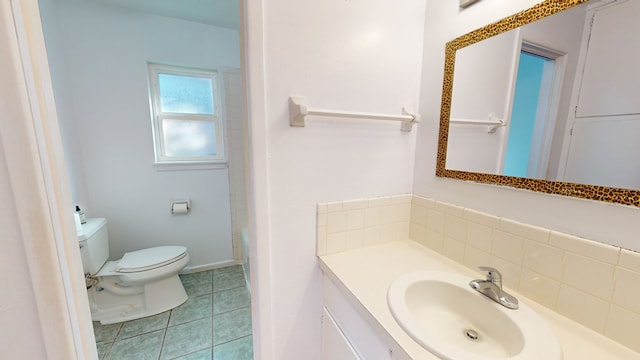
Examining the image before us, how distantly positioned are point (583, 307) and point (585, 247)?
0.17m

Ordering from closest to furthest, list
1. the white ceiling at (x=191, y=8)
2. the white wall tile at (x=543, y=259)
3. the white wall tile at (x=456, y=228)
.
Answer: the white wall tile at (x=543, y=259), the white wall tile at (x=456, y=228), the white ceiling at (x=191, y=8)

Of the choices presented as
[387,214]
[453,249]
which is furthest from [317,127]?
[453,249]

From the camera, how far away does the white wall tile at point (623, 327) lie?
1.79ft

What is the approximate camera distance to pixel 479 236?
86 cm

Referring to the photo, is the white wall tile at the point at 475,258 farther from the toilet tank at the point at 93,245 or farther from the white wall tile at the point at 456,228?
the toilet tank at the point at 93,245

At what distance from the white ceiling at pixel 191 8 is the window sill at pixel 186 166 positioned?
1.25m

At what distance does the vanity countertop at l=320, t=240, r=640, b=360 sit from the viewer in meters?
0.55

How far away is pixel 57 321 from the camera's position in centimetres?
68

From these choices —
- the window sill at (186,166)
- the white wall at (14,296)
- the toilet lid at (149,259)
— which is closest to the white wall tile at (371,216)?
the white wall at (14,296)

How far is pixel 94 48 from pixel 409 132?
7.94ft

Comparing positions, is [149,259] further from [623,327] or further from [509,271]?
[623,327]

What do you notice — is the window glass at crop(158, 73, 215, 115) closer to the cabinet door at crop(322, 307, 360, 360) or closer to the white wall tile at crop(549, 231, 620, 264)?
the cabinet door at crop(322, 307, 360, 360)

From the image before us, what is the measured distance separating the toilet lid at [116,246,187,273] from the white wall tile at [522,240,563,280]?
7.05 feet

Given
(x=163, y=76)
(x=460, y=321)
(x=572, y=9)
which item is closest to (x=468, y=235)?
(x=460, y=321)
